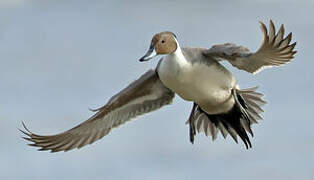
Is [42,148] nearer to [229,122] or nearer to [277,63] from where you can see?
→ [229,122]

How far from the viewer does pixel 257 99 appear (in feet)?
39.1

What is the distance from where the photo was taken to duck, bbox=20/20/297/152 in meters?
10.3

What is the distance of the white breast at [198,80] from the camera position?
10.3 metres

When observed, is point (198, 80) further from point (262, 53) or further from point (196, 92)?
point (262, 53)

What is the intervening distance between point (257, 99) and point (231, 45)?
1.41 meters

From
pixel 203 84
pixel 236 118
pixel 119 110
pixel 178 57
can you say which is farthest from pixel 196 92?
pixel 119 110

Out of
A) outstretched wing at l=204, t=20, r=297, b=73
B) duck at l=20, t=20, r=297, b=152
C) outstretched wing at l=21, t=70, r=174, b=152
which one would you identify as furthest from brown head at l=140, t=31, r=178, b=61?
outstretched wing at l=21, t=70, r=174, b=152

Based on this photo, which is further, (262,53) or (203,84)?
(203,84)

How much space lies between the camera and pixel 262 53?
10.4 m

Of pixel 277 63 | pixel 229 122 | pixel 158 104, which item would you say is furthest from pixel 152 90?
pixel 277 63

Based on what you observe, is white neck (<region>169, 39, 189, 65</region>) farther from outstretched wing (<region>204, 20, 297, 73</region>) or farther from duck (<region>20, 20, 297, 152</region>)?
outstretched wing (<region>204, 20, 297, 73</region>)

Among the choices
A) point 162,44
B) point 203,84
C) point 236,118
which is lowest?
point 236,118

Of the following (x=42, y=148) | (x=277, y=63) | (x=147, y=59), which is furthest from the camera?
(x=42, y=148)

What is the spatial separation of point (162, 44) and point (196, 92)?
760 millimetres
